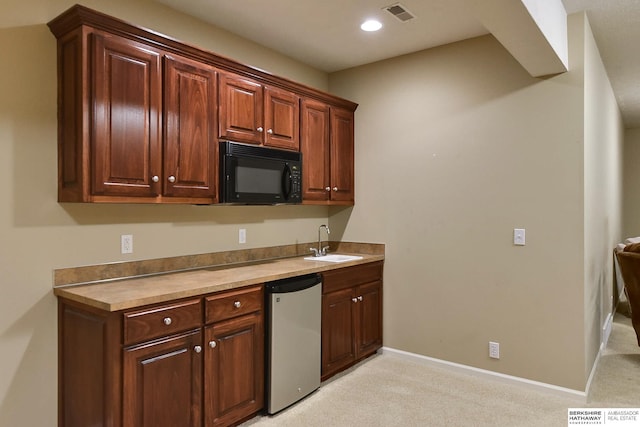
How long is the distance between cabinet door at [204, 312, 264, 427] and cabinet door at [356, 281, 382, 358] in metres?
1.16

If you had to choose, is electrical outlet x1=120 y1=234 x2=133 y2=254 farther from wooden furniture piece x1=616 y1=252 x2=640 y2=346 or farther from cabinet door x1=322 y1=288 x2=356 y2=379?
wooden furniture piece x1=616 y1=252 x2=640 y2=346

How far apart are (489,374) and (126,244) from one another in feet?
9.41

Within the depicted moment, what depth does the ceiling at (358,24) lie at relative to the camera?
2.82 meters

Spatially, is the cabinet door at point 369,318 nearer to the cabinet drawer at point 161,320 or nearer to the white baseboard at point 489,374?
the white baseboard at point 489,374

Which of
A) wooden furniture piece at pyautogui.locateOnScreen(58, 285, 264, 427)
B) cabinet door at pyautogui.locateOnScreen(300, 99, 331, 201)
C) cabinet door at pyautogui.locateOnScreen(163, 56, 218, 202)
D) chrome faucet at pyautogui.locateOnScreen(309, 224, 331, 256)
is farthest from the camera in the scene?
chrome faucet at pyautogui.locateOnScreen(309, 224, 331, 256)

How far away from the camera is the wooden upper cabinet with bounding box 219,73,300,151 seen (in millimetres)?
2873

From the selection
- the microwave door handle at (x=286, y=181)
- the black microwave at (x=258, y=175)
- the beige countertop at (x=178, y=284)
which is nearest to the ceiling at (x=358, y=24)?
the black microwave at (x=258, y=175)

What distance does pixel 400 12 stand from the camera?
292 centimetres

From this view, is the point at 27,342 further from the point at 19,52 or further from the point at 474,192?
the point at 474,192

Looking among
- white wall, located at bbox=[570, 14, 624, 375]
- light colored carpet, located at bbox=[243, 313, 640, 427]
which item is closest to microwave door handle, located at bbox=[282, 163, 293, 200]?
light colored carpet, located at bbox=[243, 313, 640, 427]

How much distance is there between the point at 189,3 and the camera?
2.80m

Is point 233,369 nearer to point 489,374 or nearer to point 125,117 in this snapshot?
point 125,117

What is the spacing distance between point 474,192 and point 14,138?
3.11 m

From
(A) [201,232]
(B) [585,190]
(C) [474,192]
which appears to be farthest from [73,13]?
(B) [585,190]
